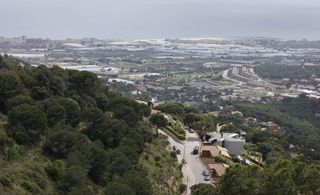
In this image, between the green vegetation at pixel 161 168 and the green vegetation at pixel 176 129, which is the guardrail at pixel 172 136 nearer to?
the green vegetation at pixel 176 129

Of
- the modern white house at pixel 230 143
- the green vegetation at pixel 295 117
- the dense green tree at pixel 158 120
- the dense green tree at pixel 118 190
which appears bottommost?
the green vegetation at pixel 295 117

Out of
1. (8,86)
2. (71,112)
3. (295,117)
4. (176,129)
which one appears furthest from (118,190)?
(295,117)

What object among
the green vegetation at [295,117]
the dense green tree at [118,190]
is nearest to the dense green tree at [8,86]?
the dense green tree at [118,190]

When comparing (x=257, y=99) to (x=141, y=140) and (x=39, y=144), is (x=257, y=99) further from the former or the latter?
(x=39, y=144)

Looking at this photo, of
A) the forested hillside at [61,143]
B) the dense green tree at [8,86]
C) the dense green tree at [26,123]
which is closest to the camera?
the forested hillside at [61,143]

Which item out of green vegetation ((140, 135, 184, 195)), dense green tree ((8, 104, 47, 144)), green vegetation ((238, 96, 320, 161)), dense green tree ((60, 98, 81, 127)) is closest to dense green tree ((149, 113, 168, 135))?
green vegetation ((140, 135, 184, 195))

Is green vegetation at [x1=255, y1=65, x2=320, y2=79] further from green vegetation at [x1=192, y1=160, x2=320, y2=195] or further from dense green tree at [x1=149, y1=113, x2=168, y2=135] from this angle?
green vegetation at [x1=192, y1=160, x2=320, y2=195]
